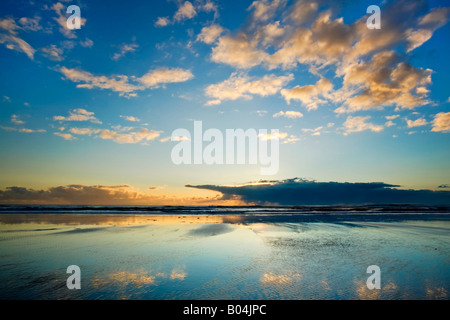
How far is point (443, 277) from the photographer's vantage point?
668cm

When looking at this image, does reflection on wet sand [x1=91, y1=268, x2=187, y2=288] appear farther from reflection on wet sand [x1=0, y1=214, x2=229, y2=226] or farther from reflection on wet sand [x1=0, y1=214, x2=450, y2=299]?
reflection on wet sand [x1=0, y1=214, x2=229, y2=226]

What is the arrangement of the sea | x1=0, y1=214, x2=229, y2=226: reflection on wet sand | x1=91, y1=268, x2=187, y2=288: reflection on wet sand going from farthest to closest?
x1=0, y1=214, x2=229, y2=226: reflection on wet sand
x1=91, y1=268, x2=187, y2=288: reflection on wet sand
the sea

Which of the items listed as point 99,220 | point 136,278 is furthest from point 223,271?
point 99,220

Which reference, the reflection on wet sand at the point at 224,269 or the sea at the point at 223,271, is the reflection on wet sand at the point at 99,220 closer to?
the reflection on wet sand at the point at 224,269

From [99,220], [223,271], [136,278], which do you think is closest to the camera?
[136,278]

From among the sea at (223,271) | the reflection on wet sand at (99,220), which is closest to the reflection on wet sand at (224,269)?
the sea at (223,271)

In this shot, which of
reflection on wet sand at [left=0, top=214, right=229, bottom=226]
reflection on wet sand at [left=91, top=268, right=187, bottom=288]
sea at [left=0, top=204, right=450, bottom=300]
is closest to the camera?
sea at [left=0, top=204, right=450, bottom=300]

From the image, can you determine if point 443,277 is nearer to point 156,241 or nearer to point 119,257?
point 119,257

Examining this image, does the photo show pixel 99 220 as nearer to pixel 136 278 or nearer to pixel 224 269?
pixel 136 278

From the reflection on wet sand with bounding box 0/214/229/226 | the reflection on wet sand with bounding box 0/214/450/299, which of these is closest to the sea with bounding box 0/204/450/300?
the reflection on wet sand with bounding box 0/214/450/299

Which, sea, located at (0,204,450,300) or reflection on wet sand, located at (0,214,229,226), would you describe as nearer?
sea, located at (0,204,450,300)

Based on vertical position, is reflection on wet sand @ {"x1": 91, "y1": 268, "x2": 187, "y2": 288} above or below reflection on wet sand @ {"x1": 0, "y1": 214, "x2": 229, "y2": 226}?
above
